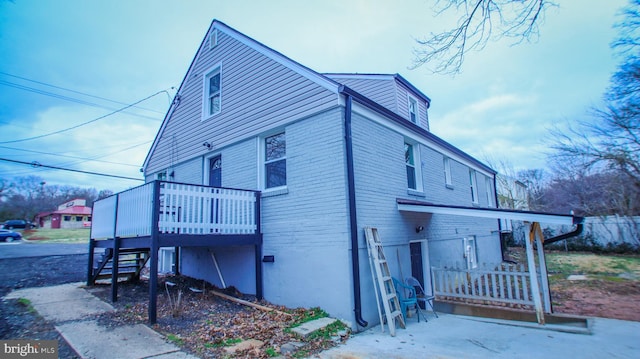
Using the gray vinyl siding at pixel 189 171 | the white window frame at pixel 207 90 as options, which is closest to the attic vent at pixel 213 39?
the white window frame at pixel 207 90

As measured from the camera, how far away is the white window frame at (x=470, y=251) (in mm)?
12499

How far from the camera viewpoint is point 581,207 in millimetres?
21797

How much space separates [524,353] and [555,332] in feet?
5.98

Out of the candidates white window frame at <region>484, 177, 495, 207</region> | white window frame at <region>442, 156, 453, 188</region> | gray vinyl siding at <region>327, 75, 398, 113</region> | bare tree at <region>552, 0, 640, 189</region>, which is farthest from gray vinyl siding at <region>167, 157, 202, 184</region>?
white window frame at <region>484, 177, 495, 207</region>

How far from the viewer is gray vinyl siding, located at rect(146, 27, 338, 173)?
7.71 m

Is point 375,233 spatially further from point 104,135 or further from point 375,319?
point 104,135

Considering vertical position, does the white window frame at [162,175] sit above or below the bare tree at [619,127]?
below

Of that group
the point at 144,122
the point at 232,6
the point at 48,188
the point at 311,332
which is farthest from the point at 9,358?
the point at 48,188

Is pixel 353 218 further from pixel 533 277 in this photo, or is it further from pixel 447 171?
pixel 447 171

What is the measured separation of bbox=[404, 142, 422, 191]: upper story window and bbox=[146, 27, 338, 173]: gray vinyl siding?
12.8 feet

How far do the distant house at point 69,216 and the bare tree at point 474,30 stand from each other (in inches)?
2829

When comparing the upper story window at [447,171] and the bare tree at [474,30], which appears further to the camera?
the upper story window at [447,171]

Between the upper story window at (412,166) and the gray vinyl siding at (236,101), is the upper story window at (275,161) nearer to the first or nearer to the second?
the gray vinyl siding at (236,101)

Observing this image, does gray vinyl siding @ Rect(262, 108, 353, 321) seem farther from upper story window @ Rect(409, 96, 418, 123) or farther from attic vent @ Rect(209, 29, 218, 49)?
upper story window @ Rect(409, 96, 418, 123)
